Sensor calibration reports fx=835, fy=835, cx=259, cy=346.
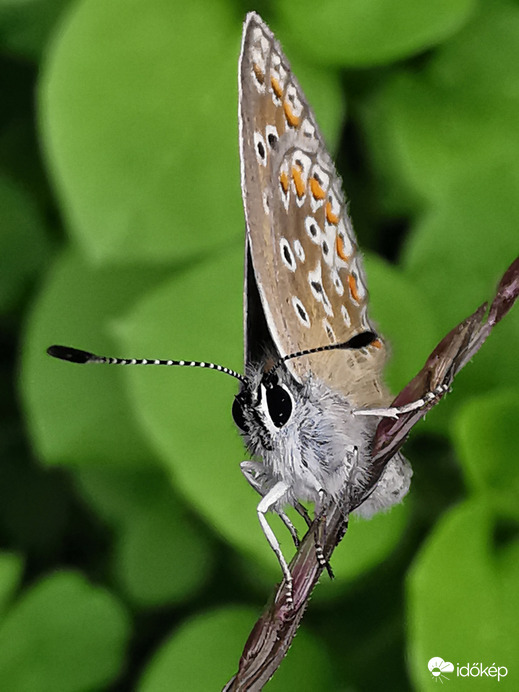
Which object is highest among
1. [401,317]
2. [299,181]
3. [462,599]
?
[299,181]

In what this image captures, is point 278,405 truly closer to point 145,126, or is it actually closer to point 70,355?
point 70,355

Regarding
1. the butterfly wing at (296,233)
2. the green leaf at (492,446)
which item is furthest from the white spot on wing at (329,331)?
the green leaf at (492,446)

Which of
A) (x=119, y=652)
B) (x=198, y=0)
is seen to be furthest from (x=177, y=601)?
(x=198, y=0)

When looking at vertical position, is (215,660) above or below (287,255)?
below

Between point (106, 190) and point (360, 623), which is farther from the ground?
point (106, 190)

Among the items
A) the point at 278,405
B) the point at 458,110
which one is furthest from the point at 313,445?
the point at 458,110

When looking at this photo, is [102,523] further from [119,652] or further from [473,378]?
[473,378]

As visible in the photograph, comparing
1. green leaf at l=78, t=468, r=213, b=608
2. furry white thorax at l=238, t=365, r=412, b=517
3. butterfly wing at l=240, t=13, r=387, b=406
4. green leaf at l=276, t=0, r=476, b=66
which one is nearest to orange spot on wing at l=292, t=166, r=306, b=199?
butterfly wing at l=240, t=13, r=387, b=406
